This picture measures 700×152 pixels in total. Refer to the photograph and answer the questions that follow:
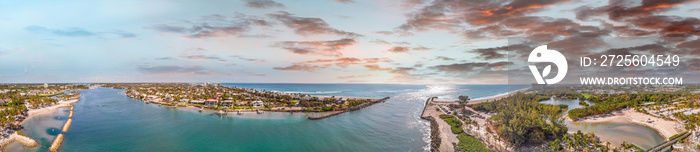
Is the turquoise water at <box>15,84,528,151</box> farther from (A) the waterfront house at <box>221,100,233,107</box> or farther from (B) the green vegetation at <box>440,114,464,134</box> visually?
(A) the waterfront house at <box>221,100,233,107</box>

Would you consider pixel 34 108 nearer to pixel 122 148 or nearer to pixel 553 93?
pixel 122 148

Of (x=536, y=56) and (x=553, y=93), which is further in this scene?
(x=553, y=93)

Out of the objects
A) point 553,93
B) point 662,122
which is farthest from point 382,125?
point 553,93

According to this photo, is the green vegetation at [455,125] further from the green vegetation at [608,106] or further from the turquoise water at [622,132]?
the green vegetation at [608,106]

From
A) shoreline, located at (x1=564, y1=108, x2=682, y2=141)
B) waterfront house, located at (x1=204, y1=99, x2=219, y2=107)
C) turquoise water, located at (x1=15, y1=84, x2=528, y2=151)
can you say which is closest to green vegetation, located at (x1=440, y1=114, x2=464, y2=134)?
turquoise water, located at (x1=15, y1=84, x2=528, y2=151)

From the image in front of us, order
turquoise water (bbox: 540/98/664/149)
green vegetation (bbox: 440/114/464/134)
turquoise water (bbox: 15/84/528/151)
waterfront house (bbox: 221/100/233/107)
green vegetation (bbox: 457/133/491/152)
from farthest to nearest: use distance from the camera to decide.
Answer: waterfront house (bbox: 221/100/233/107)
green vegetation (bbox: 440/114/464/134)
turquoise water (bbox: 540/98/664/149)
turquoise water (bbox: 15/84/528/151)
green vegetation (bbox: 457/133/491/152)

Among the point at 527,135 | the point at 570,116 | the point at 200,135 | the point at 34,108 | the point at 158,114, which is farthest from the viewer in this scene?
the point at 34,108
